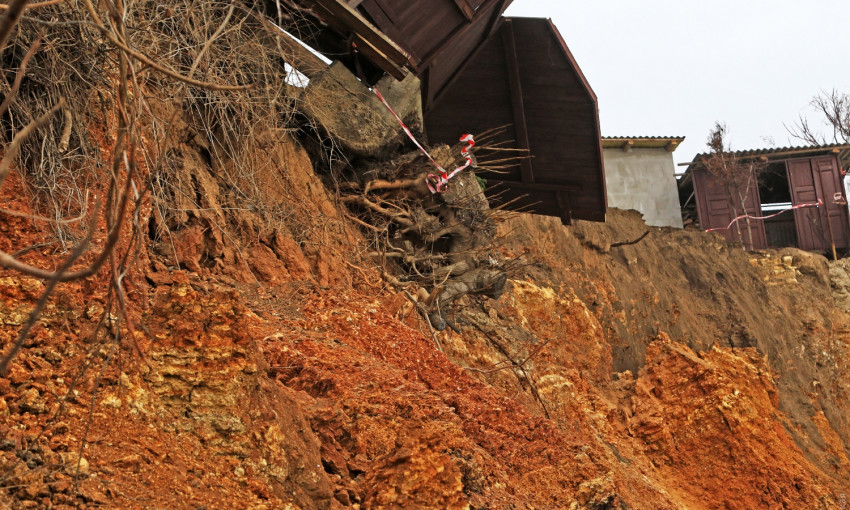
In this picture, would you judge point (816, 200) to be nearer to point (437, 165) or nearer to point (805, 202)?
point (805, 202)

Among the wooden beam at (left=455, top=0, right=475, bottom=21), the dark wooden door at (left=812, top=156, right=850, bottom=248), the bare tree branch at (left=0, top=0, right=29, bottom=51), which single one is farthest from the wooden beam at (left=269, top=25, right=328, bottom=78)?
the dark wooden door at (left=812, top=156, right=850, bottom=248)

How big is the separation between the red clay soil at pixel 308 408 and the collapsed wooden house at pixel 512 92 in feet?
5.47

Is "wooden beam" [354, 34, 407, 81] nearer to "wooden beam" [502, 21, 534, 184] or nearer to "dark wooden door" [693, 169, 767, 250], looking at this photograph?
"wooden beam" [502, 21, 534, 184]

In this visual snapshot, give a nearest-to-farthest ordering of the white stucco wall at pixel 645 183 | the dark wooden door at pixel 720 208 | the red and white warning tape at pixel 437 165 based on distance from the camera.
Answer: the red and white warning tape at pixel 437 165 < the dark wooden door at pixel 720 208 < the white stucco wall at pixel 645 183

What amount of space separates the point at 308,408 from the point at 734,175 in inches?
737

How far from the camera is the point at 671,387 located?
36.0ft

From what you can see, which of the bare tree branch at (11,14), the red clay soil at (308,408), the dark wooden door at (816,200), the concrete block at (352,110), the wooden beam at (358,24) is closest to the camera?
the bare tree branch at (11,14)

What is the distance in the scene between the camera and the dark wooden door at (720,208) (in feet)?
67.0

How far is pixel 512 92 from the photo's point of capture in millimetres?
9555

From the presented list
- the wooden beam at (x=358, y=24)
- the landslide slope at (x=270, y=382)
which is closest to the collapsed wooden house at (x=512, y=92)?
the wooden beam at (x=358, y=24)

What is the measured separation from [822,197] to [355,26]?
1724cm

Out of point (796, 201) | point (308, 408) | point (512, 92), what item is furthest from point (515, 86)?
point (796, 201)

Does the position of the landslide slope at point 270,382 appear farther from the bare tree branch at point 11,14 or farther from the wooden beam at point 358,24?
the wooden beam at point 358,24

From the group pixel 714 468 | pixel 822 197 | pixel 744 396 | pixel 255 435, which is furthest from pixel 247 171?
pixel 822 197
